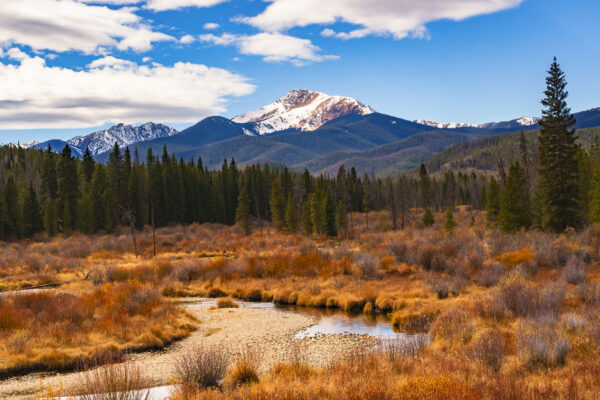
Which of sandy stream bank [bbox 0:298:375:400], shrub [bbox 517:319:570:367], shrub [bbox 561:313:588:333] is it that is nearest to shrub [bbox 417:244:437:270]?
sandy stream bank [bbox 0:298:375:400]

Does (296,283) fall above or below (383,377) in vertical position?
below

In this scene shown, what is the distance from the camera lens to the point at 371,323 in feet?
→ 63.9

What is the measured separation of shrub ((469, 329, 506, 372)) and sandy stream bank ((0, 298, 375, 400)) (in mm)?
4190

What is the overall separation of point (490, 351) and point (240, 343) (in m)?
9.14

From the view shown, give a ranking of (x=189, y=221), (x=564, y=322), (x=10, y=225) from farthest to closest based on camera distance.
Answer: (x=189, y=221)
(x=10, y=225)
(x=564, y=322)

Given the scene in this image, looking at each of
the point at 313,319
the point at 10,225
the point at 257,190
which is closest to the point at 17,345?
the point at 313,319

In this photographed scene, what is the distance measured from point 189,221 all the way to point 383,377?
294 feet

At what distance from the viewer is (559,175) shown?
126 ft

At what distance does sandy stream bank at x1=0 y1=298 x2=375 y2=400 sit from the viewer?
1224 cm

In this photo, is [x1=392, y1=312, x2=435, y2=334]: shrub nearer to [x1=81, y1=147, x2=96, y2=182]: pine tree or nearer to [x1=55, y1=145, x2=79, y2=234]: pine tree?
[x1=55, y1=145, x2=79, y2=234]: pine tree

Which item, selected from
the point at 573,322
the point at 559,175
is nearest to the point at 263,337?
the point at 573,322

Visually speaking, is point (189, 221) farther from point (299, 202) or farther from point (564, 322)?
point (564, 322)

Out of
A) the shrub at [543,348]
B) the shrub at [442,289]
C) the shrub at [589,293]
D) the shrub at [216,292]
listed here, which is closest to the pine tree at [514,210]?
the shrub at [442,289]

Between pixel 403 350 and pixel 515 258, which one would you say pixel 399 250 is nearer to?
pixel 515 258
